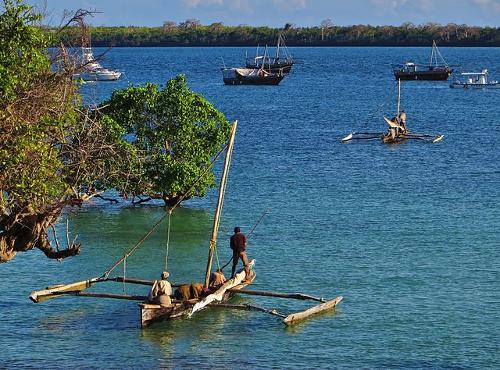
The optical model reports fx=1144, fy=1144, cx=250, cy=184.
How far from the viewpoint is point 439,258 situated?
44.8 meters

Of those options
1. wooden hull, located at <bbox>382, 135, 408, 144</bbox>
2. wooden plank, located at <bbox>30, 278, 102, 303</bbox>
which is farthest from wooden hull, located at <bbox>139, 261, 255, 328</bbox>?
wooden hull, located at <bbox>382, 135, 408, 144</bbox>

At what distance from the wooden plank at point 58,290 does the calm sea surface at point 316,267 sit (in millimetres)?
488

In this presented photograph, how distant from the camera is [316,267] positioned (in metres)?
43.3

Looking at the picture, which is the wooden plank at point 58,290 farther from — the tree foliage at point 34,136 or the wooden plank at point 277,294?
the tree foliage at point 34,136

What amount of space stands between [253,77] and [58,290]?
12237 centimetres

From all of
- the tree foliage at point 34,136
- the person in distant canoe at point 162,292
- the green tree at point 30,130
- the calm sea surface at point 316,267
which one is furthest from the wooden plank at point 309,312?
the green tree at point 30,130

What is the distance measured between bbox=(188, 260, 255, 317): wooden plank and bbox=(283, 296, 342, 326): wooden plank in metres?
2.25

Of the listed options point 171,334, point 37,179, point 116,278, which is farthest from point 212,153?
point 37,179

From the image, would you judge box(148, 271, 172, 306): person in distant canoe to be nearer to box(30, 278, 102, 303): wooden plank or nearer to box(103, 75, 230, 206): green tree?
box(30, 278, 102, 303): wooden plank

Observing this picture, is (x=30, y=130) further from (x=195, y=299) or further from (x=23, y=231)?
(x=195, y=299)

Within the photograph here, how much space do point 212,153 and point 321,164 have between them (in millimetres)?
20487

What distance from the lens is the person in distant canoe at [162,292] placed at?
33.9m

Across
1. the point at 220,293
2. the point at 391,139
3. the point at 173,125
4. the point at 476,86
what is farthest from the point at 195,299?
the point at 476,86

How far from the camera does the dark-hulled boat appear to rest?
15724 cm
